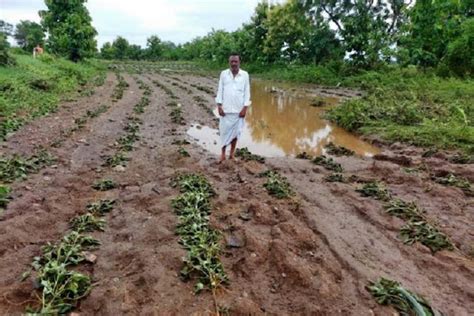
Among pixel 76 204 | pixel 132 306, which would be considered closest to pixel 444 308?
pixel 132 306

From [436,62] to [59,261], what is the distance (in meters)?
21.4

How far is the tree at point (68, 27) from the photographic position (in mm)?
28547

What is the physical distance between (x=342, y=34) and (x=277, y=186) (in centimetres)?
2405

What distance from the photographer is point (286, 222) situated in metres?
4.68

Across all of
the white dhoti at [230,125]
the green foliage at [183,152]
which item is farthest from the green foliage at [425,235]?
the green foliage at [183,152]

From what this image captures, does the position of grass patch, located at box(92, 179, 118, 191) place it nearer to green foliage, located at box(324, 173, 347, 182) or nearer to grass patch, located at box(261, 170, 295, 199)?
grass patch, located at box(261, 170, 295, 199)

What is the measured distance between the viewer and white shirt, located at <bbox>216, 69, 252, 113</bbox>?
22.8 ft

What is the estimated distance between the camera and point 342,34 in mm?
27750

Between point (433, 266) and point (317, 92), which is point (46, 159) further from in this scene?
point (317, 92)

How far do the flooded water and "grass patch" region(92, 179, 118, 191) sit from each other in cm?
288

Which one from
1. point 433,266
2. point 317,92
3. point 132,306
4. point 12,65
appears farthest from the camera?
point 317,92

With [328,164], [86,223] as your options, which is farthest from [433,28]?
[86,223]

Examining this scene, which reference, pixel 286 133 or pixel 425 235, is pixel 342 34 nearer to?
pixel 286 133

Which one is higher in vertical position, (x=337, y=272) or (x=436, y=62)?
(x=436, y=62)
